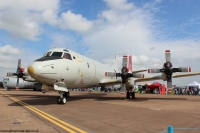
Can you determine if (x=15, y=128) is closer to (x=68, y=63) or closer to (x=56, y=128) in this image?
(x=56, y=128)

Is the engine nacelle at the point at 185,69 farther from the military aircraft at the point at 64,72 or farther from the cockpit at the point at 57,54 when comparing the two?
the cockpit at the point at 57,54

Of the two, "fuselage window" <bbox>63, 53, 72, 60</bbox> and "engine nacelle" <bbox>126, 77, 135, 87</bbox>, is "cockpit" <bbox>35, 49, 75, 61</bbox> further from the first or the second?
"engine nacelle" <bbox>126, 77, 135, 87</bbox>

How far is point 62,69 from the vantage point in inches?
604

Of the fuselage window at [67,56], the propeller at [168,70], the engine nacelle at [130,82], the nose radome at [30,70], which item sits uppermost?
the fuselage window at [67,56]

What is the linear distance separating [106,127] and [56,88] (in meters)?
8.59

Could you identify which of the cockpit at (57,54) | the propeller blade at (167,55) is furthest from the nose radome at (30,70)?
the propeller blade at (167,55)

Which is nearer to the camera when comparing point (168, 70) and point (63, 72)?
point (63, 72)

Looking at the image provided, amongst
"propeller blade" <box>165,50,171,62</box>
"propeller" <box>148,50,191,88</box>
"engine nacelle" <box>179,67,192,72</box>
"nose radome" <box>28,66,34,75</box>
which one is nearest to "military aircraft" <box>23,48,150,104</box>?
"nose radome" <box>28,66,34,75</box>

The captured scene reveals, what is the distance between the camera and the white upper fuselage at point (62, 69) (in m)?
13.8

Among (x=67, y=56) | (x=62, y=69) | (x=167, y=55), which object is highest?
(x=167, y=55)

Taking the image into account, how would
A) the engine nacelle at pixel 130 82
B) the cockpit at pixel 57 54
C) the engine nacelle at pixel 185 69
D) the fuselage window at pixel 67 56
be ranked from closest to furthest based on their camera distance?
the cockpit at pixel 57 54 → the fuselage window at pixel 67 56 → the engine nacelle at pixel 185 69 → the engine nacelle at pixel 130 82

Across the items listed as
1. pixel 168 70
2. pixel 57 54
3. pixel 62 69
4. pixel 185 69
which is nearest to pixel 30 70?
pixel 62 69

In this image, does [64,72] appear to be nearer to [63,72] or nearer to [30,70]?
[63,72]

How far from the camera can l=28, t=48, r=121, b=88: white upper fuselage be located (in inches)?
542
